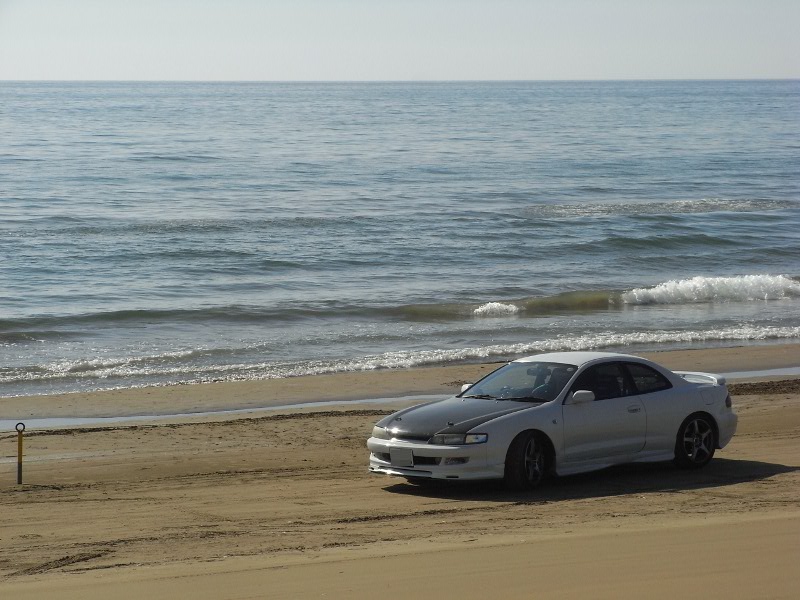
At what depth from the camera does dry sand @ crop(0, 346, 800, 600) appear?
6.52 meters

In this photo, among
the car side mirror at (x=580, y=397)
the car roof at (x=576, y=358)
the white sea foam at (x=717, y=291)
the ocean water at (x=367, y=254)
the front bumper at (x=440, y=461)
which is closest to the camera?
the front bumper at (x=440, y=461)

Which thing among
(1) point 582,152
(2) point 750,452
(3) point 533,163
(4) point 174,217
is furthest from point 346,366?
(1) point 582,152

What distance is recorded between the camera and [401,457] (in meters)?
9.79

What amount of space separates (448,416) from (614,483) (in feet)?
5.90

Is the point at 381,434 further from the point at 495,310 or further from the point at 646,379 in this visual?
the point at 495,310

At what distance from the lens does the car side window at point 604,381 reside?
34.1ft

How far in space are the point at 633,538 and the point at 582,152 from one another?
57.6 m

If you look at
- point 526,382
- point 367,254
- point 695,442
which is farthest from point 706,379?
point 367,254

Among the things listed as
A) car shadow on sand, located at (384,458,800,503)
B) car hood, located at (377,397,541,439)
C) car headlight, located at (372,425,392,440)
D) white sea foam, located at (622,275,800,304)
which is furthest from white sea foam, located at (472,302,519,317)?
car headlight, located at (372,425,392,440)

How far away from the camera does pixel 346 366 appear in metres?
18.6

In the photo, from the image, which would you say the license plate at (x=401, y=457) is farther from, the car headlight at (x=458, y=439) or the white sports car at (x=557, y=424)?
the car headlight at (x=458, y=439)

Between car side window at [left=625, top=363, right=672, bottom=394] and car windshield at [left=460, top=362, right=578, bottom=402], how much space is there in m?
0.71

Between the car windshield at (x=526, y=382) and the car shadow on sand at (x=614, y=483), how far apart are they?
0.83 metres

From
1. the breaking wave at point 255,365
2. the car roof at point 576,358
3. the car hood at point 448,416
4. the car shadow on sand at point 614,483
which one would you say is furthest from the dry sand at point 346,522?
the breaking wave at point 255,365
